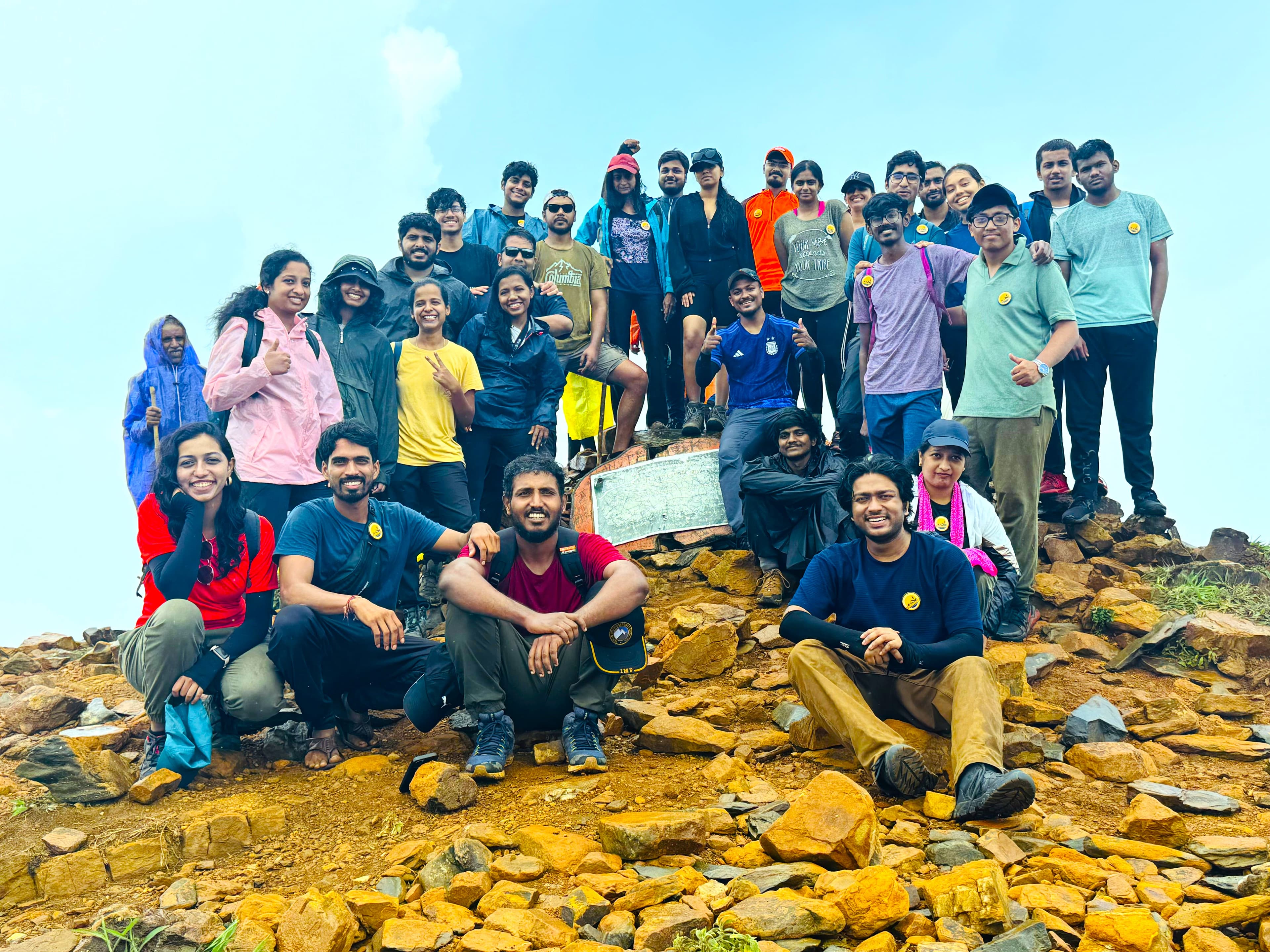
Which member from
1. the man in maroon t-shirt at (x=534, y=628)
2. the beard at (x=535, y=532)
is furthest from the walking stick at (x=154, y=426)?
the beard at (x=535, y=532)

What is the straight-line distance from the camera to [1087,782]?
15.2 ft

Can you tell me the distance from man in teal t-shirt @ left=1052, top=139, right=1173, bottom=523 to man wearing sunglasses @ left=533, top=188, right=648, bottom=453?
4.18 metres

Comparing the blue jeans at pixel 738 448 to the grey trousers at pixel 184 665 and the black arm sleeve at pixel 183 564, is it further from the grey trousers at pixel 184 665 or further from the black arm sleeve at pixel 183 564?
the black arm sleeve at pixel 183 564

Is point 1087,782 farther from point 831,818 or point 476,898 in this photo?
point 476,898

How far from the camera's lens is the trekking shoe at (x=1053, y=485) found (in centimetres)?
900

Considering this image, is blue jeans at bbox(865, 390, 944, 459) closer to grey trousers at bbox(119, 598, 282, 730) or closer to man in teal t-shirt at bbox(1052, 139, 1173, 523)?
man in teal t-shirt at bbox(1052, 139, 1173, 523)

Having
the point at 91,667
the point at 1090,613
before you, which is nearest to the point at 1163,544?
the point at 1090,613

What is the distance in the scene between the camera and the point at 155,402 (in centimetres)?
798

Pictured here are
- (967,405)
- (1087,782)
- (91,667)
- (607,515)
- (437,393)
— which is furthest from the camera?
(607,515)

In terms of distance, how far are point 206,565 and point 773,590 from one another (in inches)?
164

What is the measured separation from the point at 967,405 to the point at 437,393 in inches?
155

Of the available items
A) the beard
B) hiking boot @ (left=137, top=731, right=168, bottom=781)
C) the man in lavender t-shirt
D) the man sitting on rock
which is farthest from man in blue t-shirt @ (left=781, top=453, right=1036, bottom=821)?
hiking boot @ (left=137, top=731, right=168, bottom=781)

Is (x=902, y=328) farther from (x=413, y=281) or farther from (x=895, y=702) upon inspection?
(x=413, y=281)

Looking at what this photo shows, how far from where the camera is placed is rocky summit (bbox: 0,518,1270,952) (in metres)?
3.17
